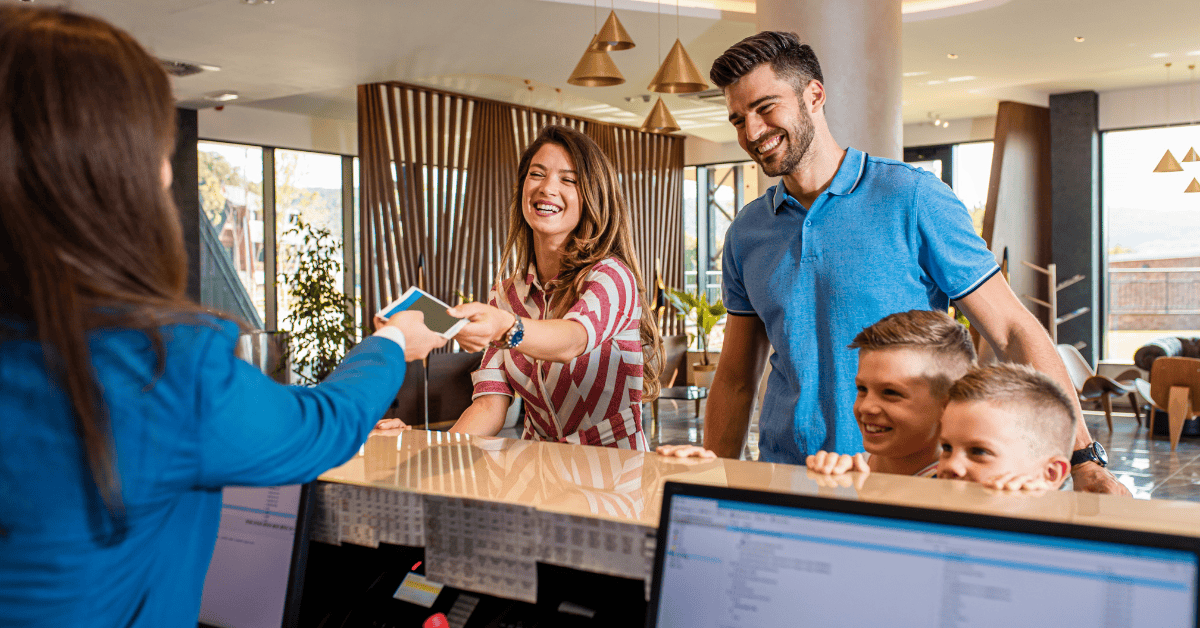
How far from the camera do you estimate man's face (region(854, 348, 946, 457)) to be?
159cm

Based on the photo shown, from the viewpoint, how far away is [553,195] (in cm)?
197

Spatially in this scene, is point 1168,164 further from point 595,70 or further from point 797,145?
point 797,145

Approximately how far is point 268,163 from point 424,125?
255 centimetres

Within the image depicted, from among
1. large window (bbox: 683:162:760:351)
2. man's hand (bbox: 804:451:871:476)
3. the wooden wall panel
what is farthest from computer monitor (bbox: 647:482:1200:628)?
large window (bbox: 683:162:760:351)

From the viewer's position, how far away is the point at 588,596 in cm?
115

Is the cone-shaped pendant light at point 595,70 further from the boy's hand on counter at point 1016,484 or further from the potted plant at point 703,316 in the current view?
the potted plant at point 703,316

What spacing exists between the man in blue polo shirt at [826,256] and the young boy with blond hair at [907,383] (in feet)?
0.35

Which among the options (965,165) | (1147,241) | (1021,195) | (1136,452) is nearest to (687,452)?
(1136,452)

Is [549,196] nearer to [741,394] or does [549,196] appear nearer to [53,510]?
[741,394]

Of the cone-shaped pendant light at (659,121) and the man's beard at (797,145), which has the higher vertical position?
the cone-shaped pendant light at (659,121)

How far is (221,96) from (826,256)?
864 cm

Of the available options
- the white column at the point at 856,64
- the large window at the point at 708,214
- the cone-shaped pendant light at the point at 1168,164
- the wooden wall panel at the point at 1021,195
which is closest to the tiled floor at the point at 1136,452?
the wooden wall panel at the point at 1021,195

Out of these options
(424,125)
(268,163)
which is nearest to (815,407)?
(424,125)

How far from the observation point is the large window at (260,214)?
34.1ft
